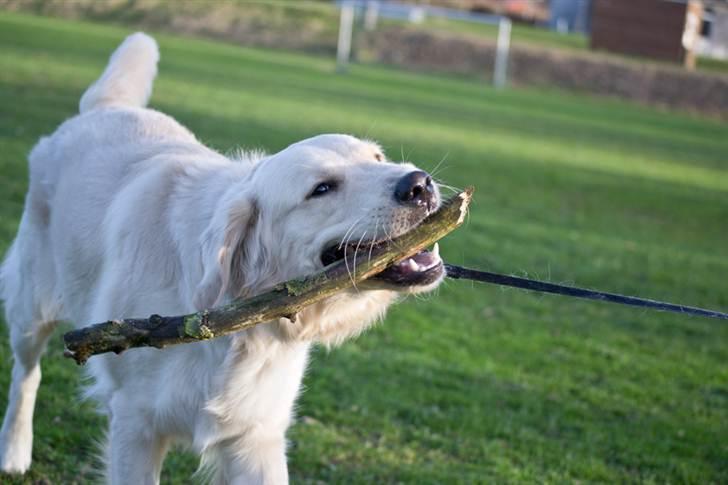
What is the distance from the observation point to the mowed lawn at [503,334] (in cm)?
589

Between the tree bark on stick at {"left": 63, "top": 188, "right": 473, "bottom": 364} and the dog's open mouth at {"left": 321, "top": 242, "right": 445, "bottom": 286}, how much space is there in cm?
6

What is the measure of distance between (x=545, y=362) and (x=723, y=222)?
30.4ft

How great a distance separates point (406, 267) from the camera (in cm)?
388

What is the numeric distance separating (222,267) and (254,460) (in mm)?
915

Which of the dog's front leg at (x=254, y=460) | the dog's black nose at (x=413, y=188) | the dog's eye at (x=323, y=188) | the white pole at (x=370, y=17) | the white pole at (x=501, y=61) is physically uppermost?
the dog's black nose at (x=413, y=188)

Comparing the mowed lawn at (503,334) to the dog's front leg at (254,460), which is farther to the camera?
the mowed lawn at (503,334)

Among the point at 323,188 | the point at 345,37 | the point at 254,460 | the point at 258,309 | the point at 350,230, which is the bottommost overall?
the point at 345,37

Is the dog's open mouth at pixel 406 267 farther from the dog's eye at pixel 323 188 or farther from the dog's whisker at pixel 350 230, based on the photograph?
the dog's eye at pixel 323 188

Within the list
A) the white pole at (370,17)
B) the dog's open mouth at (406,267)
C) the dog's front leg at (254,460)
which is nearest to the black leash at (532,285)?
the dog's open mouth at (406,267)

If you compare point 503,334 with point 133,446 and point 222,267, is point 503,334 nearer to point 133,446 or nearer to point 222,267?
point 133,446

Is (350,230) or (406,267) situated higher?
(350,230)

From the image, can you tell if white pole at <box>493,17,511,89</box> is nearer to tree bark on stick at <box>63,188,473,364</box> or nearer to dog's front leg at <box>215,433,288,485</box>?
dog's front leg at <box>215,433,288,485</box>

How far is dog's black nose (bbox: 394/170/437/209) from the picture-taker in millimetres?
3783

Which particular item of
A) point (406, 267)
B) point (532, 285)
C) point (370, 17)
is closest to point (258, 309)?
point (406, 267)
